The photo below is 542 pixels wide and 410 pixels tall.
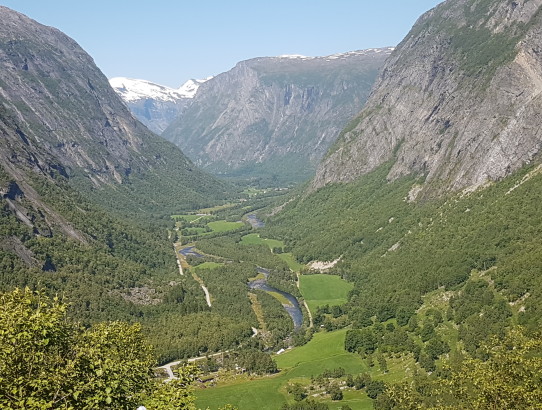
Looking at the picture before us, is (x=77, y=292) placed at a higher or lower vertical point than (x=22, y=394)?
lower

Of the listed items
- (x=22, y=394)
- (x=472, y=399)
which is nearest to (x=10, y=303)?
(x=22, y=394)

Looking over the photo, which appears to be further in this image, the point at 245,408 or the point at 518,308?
the point at 518,308

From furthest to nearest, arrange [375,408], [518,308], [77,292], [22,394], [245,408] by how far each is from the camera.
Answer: [77,292] → [518,308] → [245,408] → [375,408] → [22,394]

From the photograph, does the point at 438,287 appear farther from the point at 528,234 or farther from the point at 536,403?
the point at 536,403

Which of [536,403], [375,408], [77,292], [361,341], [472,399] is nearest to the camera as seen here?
[536,403]

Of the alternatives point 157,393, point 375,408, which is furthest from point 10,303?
point 375,408

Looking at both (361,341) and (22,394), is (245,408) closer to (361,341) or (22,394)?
(361,341)

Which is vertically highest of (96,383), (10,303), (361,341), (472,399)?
(10,303)
